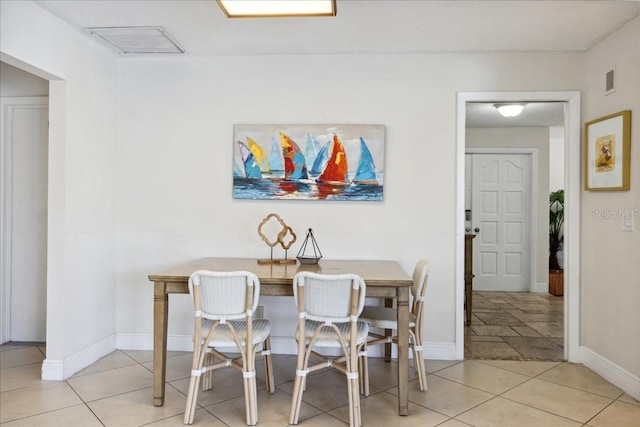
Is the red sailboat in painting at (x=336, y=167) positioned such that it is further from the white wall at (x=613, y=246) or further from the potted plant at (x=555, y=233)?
the potted plant at (x=555, y=233)

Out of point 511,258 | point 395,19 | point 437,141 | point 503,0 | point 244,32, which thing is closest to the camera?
point 503,0

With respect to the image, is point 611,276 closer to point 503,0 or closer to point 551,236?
point 503,0

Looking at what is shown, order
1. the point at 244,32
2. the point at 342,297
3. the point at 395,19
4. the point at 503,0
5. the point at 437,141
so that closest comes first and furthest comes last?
1. the point at 342,297
2. the point at 503,0
3. the point at 395,19
4. the point at 244,32
5. the point at 437,141

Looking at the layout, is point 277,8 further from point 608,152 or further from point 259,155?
point 608,152

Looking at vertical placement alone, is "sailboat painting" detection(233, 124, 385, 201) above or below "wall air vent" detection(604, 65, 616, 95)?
below

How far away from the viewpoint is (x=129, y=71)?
370 cm

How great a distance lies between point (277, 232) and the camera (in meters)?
3.61

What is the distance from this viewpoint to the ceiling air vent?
123 inches

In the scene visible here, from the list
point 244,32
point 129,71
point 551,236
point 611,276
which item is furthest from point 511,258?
point 129,71

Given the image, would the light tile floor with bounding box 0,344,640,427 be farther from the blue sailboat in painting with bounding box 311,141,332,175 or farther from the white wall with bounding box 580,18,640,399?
the blue sailboat in painting with bounding box 311,141,332,175

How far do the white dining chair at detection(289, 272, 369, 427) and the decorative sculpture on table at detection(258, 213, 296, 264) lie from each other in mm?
877

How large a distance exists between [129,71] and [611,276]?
3.99 meters

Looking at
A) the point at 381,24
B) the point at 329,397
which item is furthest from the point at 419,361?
the point at 381,24

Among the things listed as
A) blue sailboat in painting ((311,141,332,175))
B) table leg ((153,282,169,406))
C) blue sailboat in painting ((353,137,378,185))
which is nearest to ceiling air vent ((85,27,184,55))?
blue sailboat in painting ((311,141,332,175))
